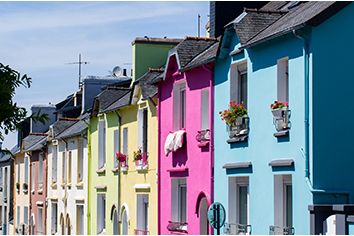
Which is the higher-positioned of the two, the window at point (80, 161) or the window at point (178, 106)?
the window at point (178, 106)

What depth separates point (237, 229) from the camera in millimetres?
22453

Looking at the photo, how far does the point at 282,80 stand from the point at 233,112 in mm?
2333

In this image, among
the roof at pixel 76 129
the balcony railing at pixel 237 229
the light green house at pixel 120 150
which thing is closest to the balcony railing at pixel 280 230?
the balcony railing at pixel 237 229

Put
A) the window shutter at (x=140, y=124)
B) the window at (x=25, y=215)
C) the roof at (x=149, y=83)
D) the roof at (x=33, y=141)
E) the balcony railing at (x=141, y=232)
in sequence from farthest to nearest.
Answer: the window at (x=25, y=215), the roof at (x=33, y=141), the window shutter at (x=140, y=124), the balcony railing at (x=141, y=232), the roof at (x=149, y=83)

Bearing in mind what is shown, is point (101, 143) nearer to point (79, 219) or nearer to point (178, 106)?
point (79, 219)

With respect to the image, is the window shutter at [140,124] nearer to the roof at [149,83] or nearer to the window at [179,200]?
the roof at [149,83]

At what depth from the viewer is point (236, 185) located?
22.9m

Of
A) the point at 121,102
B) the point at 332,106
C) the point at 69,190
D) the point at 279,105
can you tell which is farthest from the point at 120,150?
the point at 332,106

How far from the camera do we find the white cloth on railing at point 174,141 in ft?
87.0

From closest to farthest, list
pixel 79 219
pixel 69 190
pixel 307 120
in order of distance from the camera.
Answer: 1. pixel 307 120
2. pixel 79 219
3. pixel 69 190

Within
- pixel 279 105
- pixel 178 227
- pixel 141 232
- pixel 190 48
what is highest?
pixel 190 48

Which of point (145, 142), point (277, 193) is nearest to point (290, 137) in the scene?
point (277, 193)

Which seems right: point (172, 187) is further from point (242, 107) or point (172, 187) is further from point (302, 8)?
point (302, 8)

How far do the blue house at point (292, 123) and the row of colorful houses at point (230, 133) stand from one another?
0.08 feet
